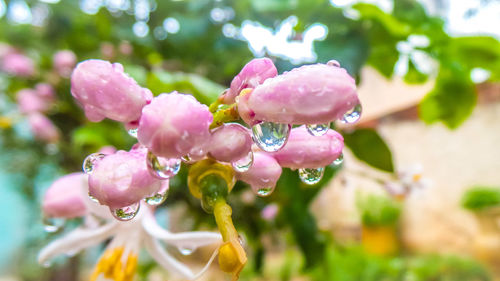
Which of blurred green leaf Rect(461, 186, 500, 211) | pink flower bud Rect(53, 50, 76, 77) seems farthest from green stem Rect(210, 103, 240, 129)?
blurred green leaf Rect(461, 186, 500, 211)

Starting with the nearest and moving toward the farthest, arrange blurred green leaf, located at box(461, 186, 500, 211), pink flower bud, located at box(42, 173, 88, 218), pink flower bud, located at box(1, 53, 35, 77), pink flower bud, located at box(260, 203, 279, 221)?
pink flower bud, located at box(42, 173, 88, 218)
pink flower bud, located at box(260, 203, 279, 221)
pink flower bud, located at box(1, 53, 35, 77)
blurred green leaf, located at box(461, 186, 500, 211)

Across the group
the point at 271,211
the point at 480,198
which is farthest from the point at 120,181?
the point at 480,198

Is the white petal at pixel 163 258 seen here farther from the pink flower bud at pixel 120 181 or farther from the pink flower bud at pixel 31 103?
the pink flower bud at pixel 31 103

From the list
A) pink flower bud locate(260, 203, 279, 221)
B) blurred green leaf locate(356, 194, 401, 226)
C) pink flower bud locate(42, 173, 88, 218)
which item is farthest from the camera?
blurred green leaf locate(356, 194, 401, 226)

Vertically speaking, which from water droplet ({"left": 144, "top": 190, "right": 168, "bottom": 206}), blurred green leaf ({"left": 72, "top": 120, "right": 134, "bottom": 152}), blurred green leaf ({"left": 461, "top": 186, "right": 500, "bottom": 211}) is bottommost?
blurred green leaf ({"left": 461, "top": 186, "right": 500, "bottom": 211})

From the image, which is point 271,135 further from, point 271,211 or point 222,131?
point 271,211

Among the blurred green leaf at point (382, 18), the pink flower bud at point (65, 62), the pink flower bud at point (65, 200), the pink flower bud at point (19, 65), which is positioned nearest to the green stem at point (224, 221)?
the pink flower bud at point (65, 200)

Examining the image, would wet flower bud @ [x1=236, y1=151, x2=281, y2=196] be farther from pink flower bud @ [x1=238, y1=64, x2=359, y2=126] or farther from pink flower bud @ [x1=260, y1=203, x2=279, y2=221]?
pink flower bud @ [x1=260, y1=203, x2=279, y2=221]
